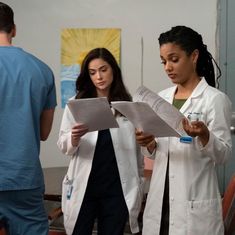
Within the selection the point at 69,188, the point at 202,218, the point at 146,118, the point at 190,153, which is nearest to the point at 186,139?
the point at 190,153

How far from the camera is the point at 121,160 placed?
1730mm

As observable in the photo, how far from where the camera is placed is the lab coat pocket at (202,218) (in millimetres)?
1389

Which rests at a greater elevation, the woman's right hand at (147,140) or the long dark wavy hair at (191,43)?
the long dark wavy hair at (191,43)

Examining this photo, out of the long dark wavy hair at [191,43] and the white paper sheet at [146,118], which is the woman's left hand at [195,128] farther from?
the long dark wavy hair at [191,43]

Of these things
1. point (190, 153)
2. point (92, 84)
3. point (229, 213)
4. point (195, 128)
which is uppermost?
point (92, 84)

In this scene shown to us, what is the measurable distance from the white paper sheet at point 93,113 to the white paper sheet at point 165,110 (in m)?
0.19

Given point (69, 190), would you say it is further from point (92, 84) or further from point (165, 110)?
point (165, 110)

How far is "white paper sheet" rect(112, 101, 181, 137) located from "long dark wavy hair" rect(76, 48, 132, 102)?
1.45ft

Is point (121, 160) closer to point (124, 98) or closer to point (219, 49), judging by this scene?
point (124, 98)

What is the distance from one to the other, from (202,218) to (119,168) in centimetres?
48

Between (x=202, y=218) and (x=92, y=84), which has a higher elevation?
(x=92, y=84)

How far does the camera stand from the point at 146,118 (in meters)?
1.40

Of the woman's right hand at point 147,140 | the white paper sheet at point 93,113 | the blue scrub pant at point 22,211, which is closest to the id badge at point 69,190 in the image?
the blue scrub pant at point 22,211

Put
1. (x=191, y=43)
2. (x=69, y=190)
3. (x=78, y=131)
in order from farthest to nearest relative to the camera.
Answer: (x=69, y=190)
(x=78, y=131)
(x=191, y=43)
